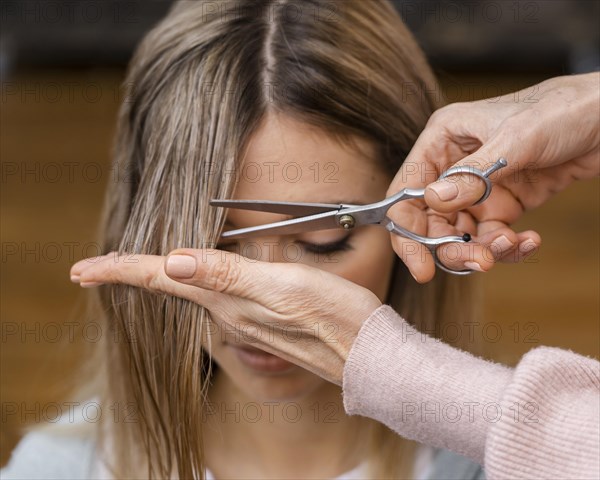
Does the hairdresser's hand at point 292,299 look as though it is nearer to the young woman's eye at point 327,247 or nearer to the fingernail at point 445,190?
the fingernail at point 445,190

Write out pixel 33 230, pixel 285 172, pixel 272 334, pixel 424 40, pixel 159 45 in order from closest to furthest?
pixel 272 334 → pixel 285 172 → pixel 159 45 → pixel 33 230 → pixel 424 40

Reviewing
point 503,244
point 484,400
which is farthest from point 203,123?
point 484,400

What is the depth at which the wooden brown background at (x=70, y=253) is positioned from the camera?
267 cm

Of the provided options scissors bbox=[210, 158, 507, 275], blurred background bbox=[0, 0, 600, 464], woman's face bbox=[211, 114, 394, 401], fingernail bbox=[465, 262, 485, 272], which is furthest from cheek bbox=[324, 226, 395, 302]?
blurred background bbox=[0, 0, 600, 464]

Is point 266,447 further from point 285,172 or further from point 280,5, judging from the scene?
point 280,5

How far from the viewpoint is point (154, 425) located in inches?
53.3

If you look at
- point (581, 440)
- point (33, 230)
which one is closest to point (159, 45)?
Result: point (581, 440)

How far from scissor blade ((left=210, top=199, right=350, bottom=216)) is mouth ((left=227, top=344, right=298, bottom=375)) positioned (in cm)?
24

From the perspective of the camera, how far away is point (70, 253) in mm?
3510

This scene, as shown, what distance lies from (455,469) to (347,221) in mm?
455

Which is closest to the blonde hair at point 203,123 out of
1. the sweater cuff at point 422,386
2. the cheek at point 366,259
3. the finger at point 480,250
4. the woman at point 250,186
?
the woman at point 250,186

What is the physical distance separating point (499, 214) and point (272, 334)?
16.6 inches

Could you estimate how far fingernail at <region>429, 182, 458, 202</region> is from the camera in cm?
101

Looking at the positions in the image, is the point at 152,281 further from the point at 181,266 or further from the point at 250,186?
the point at 250,186
